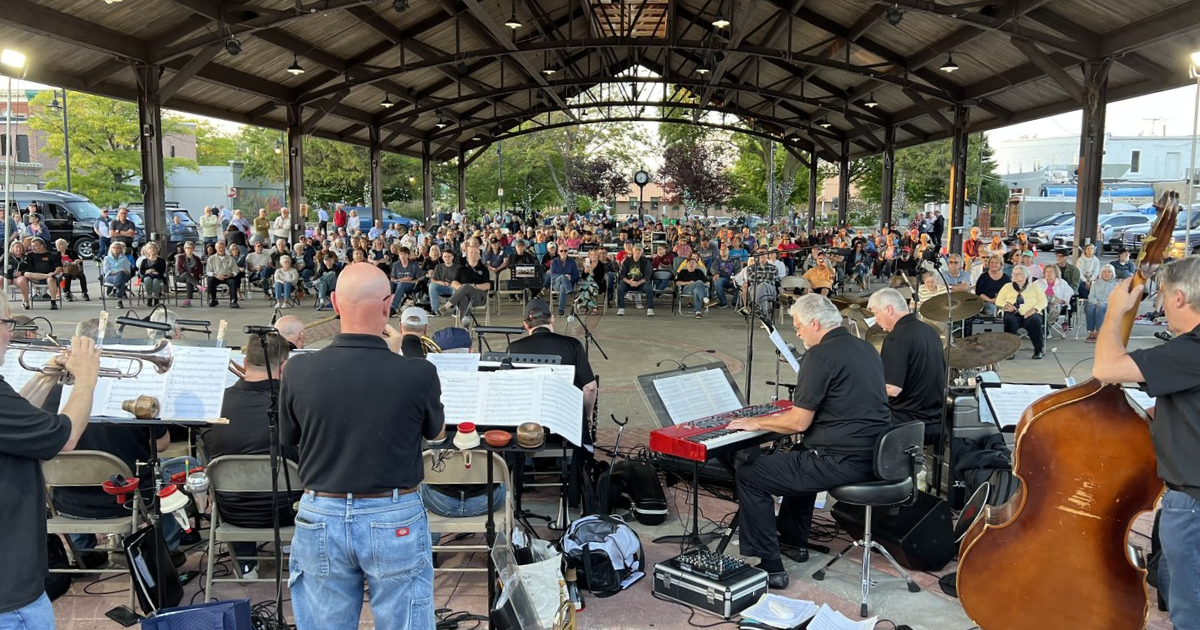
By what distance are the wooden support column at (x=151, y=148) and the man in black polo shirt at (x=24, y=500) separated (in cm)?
1318

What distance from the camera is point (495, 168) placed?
1737 inches

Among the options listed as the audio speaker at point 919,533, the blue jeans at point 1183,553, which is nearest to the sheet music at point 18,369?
the audio speaker at point 919,533

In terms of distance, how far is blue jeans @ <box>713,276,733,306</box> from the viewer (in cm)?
1462

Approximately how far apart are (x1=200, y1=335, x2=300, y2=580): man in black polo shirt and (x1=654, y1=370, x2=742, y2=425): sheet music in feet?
6.55

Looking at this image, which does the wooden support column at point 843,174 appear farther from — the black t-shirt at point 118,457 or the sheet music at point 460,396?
the black t-shirt at point 118,457

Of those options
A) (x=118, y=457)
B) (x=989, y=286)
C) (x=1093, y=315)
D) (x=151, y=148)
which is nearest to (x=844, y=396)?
(x=118, y=457)

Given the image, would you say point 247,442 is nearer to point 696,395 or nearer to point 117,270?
point 696,395

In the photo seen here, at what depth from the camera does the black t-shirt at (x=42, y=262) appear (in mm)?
13211

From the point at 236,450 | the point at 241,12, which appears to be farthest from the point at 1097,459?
the point at 241,12

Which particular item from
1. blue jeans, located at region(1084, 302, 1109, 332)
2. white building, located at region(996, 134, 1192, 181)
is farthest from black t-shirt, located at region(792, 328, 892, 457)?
white building, located at region(996, 134, 1192, 181)

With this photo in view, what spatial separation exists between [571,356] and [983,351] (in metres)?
2.83

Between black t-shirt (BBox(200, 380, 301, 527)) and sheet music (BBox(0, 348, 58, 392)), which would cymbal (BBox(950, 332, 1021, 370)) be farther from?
sheet music (BBox(0, 348, 58, 392))

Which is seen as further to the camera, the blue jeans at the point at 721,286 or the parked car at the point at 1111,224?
the parked car at the point at 1111,224

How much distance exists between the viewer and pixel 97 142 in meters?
32.9
